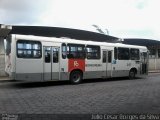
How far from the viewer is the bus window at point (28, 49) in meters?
16.6

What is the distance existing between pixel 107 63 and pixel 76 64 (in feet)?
9.70

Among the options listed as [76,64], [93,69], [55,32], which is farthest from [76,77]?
[55,32]

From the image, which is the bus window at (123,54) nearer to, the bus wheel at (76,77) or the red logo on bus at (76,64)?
the red logo on bus at (76,64)

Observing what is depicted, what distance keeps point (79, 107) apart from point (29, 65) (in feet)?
23.6

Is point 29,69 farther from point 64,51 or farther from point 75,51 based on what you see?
point 75,51

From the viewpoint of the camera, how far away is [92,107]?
34.2 feet

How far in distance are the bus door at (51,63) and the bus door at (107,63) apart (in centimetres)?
409

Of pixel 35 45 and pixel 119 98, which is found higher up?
pixel 35 45

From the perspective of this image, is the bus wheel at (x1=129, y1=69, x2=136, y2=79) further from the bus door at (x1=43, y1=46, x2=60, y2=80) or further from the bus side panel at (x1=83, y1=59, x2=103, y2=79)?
the bus door at (x1=43, y1=46, x2=60, y2=80)

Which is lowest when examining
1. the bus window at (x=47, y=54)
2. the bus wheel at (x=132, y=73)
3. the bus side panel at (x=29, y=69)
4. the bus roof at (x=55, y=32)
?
the bus wheel at (x=132, y=73)

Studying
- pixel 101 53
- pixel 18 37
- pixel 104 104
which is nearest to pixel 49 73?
pixel 18 37

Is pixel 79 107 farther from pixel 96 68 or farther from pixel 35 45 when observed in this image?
pixel 96 68

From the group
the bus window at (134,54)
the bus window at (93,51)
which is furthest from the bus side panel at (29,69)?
the bus window at (134,54)

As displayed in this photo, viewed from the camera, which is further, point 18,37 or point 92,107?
point 18,37
